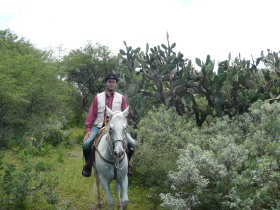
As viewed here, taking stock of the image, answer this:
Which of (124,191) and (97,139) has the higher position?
(97,139)

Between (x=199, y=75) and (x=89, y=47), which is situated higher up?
(x=89, y=47)

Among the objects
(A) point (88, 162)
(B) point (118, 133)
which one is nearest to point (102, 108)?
(A) point (88, 162)

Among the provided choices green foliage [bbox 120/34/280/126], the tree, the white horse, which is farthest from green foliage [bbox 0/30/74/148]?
the tree

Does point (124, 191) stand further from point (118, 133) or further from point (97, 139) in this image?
point (118, 133)

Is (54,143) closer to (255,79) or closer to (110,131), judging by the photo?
(255,79)

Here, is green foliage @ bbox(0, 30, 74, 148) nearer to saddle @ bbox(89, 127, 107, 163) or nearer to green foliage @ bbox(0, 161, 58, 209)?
green foliage @ bbox(0, 161, 58, 209)

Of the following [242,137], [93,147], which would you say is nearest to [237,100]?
[242,137]

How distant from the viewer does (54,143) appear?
1680 centimetres

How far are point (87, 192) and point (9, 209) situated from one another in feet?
7.30

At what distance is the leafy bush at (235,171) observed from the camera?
14.1 feet

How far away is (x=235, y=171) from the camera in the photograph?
5.20 metres

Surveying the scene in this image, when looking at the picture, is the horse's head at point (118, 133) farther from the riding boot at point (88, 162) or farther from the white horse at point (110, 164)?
the riding boot at point (88, 162)

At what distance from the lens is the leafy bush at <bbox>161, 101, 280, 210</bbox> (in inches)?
170

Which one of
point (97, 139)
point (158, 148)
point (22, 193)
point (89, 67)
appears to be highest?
point (89, 67)
